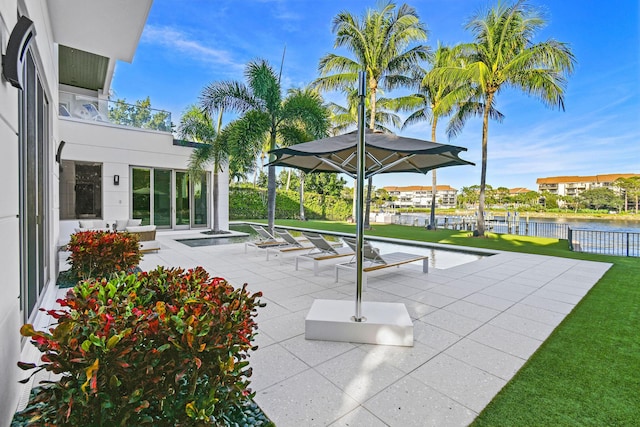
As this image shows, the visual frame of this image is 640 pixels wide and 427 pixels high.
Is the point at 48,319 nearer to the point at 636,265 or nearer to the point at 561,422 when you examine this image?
the point at 561,422

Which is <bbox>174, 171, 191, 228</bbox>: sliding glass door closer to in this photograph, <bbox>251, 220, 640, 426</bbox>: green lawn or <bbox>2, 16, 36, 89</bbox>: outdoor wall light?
<bbox>2, 16, 36, 89</bbox>: outdoor wall light

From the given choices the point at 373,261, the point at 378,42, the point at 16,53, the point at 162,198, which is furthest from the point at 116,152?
the point at 16,53

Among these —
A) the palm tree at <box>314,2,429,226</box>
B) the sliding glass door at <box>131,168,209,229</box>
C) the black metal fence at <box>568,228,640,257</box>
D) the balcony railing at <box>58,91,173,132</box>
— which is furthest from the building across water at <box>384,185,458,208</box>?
the balcony railing at <box>58,91,173,132</box>

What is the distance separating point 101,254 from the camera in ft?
17.0

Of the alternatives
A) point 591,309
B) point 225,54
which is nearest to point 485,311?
point 591,309

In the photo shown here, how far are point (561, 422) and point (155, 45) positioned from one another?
99.5 feet

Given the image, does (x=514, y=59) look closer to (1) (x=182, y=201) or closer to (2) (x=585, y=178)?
(1) (x=182, y=201)

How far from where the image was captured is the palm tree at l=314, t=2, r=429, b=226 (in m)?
16.0

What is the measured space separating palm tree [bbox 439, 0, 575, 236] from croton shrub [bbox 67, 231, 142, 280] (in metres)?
13.9

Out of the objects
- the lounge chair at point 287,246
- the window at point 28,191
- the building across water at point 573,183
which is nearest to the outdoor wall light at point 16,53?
the window at point 28,191

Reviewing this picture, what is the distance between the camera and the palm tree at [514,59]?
43.0ft

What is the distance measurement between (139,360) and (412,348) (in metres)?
2.84

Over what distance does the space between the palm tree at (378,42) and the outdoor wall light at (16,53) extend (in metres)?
16.3

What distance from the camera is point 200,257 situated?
891 cm
